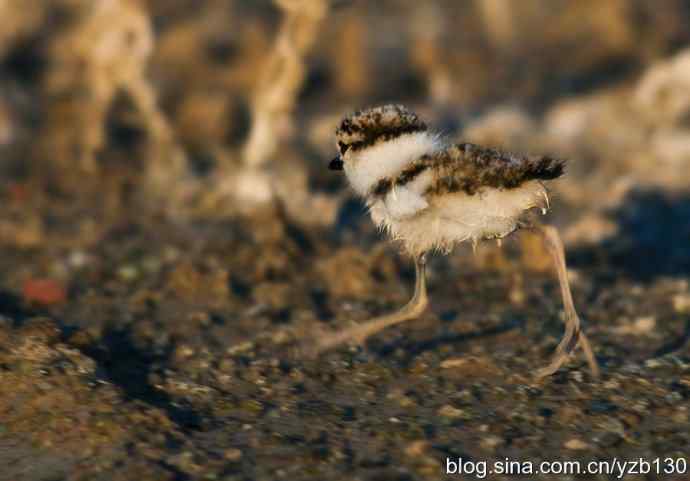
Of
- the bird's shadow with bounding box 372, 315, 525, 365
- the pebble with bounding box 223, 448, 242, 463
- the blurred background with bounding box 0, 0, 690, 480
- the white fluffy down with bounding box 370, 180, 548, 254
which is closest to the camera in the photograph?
the pebble with bounding box 223, 448, 242, 463

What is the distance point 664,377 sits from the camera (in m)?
4.39

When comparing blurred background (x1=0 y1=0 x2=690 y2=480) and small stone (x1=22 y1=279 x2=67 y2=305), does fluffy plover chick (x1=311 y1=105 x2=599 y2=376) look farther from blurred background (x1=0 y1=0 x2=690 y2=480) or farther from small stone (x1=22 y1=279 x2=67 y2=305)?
small stone (x1=22 y1=279 x2=67 y2=305)

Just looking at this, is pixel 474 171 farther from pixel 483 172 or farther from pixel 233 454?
pixel 233 454

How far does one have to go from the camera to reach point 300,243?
612 centimetres

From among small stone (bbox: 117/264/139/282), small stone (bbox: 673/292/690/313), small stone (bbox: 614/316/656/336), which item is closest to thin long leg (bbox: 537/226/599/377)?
small stone (bbox: 614/316/656/336)

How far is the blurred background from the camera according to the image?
3.83 metres

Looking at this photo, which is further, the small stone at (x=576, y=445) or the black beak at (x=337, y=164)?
the black beak at (x=337, y=164)

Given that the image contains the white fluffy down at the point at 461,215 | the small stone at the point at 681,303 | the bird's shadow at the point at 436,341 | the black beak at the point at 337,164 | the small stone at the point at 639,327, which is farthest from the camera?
the small stone at the point at 681,303

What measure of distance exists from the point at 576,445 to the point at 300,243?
2.69 metres

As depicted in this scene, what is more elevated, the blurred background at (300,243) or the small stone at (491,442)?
the blurred background at (300,243)

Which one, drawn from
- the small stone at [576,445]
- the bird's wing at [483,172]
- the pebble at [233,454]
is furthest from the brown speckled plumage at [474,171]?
the pebble at [233,454]

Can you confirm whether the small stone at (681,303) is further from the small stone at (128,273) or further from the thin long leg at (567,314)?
the small stone at (128,273)

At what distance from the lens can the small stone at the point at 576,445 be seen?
3.72m

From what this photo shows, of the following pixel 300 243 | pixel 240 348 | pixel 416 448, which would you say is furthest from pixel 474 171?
pixel 300 243
